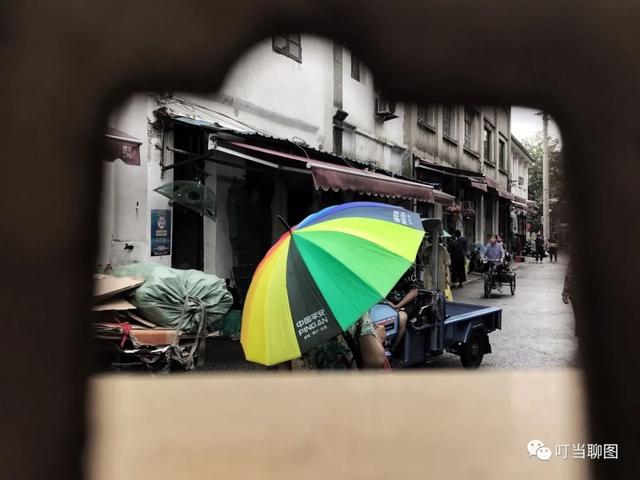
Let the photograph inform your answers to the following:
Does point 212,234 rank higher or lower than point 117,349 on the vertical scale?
higher

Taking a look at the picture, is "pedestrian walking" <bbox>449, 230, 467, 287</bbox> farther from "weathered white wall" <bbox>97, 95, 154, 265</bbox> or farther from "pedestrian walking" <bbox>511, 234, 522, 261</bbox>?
"weathered white wall" <bbox>97, 95, 154, 265</bbox>

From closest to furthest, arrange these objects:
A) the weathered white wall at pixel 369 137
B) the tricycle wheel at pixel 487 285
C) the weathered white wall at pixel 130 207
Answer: the weathered white wall at pixel 130 207 → the tricycle wheel at pixel 487 285 → the weathered white wall at pixel 369 137

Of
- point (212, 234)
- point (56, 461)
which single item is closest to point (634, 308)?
point (56, 461)

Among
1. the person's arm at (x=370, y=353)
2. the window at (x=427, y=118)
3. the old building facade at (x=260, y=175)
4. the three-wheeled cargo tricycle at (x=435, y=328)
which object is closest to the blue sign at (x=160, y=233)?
the old building facade at (x=260, y=175)

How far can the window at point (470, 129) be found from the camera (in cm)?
281

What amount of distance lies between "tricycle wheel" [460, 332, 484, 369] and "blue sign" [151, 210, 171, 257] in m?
2.94

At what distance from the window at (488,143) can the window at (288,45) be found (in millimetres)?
1344

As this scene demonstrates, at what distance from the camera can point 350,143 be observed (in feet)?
20.9

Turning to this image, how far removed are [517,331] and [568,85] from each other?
11.2ft

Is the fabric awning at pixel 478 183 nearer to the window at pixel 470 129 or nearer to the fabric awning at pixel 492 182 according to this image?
the fabric awning at pixel 492 182

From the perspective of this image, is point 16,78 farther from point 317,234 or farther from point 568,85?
point 568,85

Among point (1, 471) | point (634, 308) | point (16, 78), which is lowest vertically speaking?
point (1, 471)

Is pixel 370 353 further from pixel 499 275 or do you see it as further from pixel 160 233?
pixel 160 233

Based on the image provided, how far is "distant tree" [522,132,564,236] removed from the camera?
217 centimetres
